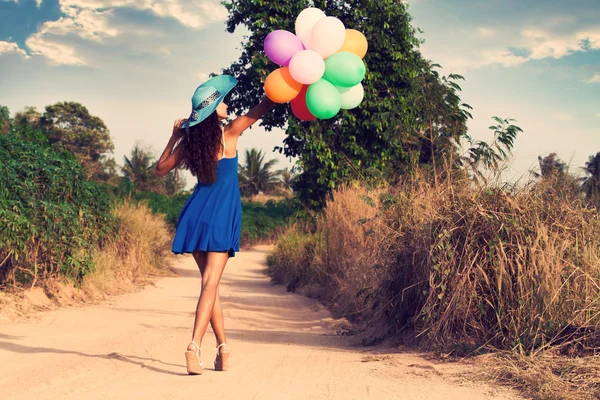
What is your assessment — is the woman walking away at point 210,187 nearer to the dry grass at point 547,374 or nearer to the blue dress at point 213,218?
the blue dress at point 213,218

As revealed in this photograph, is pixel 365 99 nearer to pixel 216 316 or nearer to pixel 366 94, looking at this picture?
pixel 366 94

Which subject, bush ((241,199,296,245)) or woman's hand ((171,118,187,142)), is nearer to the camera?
woman's hand ((171,118,187,142))

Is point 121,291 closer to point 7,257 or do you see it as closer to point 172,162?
point 7,257

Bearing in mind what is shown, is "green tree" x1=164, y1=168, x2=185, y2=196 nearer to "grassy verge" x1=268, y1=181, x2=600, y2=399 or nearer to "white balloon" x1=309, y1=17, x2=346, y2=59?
"grassy verge" x1=268, y1=181, x2=600, y2=399

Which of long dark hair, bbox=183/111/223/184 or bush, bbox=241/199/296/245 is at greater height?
long dark hair, bbox=183/111/223/184

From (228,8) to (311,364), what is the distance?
16.3 m

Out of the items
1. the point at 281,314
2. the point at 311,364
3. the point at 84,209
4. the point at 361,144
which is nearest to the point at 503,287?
the point at 311,364

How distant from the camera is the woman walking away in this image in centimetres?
462

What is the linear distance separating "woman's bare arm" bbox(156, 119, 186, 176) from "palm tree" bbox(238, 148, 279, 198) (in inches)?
1827

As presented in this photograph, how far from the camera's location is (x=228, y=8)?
19312 mm

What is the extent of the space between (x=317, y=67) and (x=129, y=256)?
10081mm

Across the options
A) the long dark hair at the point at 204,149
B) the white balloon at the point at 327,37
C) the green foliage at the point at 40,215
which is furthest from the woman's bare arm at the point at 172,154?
the green foliage at the point at 40,215

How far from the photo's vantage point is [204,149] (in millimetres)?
4609

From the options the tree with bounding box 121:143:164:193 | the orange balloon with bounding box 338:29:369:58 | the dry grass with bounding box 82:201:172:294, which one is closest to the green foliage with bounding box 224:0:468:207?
the dry grass with bounding box 82:201:172:294
